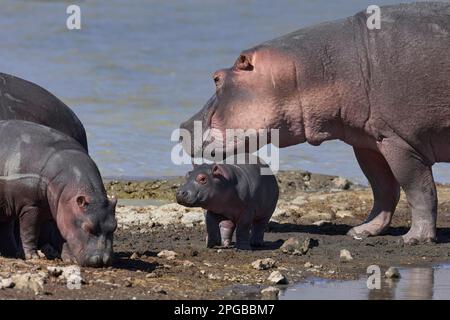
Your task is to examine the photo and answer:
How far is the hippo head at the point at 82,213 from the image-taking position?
8.21 metres

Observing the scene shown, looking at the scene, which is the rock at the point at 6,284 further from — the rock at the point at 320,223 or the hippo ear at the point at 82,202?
the rock at the point at 320,223

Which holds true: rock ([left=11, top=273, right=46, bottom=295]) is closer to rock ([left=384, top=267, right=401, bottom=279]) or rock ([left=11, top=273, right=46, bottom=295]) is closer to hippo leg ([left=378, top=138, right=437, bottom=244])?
rock ([left=384, top=267, right=401, bottom=279])

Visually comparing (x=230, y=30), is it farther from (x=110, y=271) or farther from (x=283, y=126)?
(x=110, y=271)

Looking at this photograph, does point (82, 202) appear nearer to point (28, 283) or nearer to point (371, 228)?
point (28, 283)

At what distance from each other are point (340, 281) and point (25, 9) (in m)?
17.9

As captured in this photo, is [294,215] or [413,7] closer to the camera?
[413,7]

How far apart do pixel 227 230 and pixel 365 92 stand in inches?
56.0

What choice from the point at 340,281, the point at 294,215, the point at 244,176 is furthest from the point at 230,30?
the point at 340,281

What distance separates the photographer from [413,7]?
10.5 m

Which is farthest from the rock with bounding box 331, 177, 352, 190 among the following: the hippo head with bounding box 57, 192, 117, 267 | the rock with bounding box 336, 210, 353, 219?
the hippo head with bounding box 57, 192, 117, 267

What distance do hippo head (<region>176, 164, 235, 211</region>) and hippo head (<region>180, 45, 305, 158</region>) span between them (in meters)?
0.49

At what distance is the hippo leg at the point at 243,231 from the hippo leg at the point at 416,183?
1.14 m

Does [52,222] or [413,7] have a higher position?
[413,7]

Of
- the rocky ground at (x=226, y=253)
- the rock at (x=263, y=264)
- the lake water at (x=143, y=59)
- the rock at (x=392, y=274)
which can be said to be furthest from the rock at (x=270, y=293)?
the lake water at (x=143, y=59)
